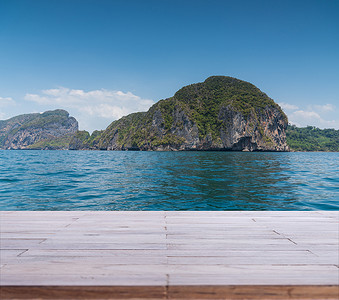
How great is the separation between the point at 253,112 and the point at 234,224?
137778 millimetres

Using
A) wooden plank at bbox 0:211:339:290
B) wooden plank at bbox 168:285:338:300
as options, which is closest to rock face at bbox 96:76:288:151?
wooden plank at bbox 0:211:339:290

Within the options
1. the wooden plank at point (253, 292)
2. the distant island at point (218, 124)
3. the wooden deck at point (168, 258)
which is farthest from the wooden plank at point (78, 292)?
the distant island at point (218, 124)

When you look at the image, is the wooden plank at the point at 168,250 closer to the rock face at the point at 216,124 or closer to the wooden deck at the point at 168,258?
the wooden deck at the point at 168,258

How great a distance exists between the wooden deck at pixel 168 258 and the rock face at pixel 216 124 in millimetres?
122250

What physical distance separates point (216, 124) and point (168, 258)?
13844 centimetres

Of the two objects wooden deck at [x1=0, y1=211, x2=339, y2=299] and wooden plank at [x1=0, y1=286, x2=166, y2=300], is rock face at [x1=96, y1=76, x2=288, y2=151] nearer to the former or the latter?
wooden deck at [x1=0, y1=211, x2=339, y2=299]

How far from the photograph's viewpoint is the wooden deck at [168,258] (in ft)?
5.28

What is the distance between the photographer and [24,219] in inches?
141

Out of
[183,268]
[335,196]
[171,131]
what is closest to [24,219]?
[183,268]

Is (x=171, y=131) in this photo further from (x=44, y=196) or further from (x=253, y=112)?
(x=44, y=196)

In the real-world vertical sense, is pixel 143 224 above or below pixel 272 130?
below

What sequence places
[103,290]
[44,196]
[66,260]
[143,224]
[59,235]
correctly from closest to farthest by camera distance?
[103,290], [66,260], [59,235], [143,224], [44,196]

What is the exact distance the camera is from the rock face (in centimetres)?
12347

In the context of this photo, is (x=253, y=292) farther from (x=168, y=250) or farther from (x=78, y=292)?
(x=78, y=292)
